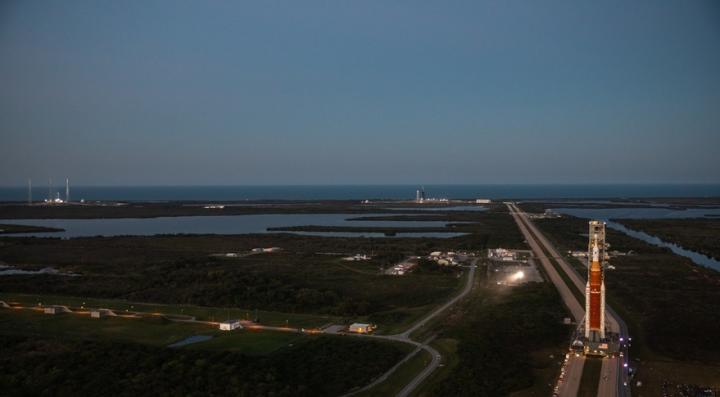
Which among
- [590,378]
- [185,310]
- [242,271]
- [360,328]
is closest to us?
[590,378]

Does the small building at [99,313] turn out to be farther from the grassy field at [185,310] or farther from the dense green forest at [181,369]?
the dense green forest at [181,369]

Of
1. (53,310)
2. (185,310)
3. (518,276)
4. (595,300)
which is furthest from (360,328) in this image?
(518,276)

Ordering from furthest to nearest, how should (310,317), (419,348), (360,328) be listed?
(310,317) → (360,328) → (419,348)

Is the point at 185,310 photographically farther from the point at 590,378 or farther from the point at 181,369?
the point at 590,378

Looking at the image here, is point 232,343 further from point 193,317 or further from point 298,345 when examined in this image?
point 193,317

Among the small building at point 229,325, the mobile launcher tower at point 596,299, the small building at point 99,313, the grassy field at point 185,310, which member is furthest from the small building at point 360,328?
the small building at point 99,313

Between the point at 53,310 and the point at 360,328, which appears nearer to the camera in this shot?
the point at 360,328
